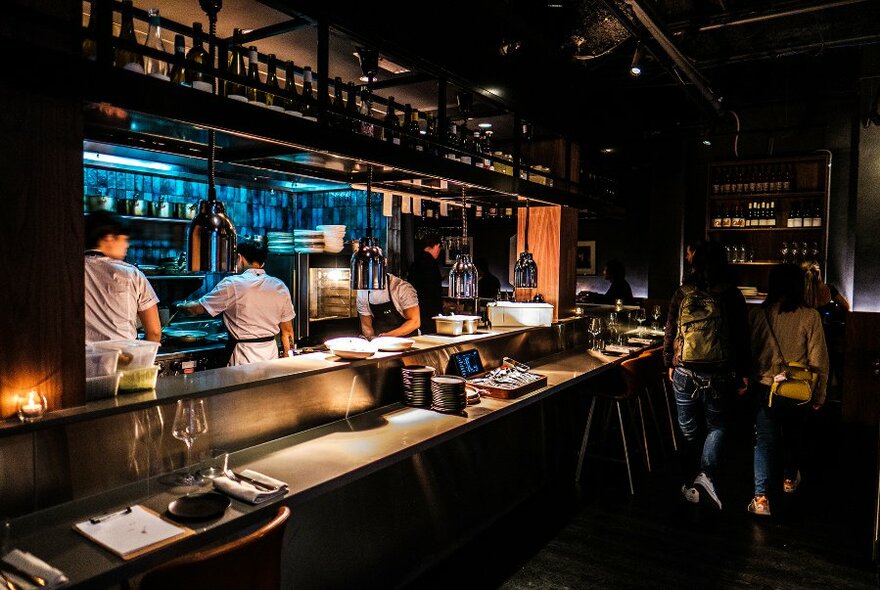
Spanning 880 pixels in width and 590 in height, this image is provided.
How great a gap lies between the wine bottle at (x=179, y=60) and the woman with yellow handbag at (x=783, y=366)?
3952 mm

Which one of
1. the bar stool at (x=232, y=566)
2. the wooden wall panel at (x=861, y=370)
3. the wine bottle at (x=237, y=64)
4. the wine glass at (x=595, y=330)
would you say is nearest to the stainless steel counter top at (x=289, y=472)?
the bar stool at (x=232, y=566)

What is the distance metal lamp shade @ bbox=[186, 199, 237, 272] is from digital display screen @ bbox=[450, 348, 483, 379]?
1.91 metres

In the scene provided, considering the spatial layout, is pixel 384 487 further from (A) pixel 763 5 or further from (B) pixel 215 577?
(A) pixel 763 5

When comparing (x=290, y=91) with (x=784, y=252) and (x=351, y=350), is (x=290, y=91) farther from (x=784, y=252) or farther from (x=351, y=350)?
(x=784, y=252)

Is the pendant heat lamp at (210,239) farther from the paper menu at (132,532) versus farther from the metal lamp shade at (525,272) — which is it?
the metal lamp shade at (525,272)

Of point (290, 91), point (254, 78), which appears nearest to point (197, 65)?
point (254, 78)

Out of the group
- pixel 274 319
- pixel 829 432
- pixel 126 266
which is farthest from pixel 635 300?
pixel 126 266

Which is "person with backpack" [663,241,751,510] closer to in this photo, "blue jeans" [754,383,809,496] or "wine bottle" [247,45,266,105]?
"blue jeans" [754,383,809,496]

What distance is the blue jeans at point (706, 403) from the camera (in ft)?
13.6

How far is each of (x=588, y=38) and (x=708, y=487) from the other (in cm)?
349

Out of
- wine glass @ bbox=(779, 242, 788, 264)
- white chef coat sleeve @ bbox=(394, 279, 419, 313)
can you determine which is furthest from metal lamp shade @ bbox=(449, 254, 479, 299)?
wine glass @ bbox=(779, 242, 788, 264)

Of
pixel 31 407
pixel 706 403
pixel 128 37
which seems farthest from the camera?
pixel 706 403

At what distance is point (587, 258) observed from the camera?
30.9ft

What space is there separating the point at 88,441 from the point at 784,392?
4142 mm
